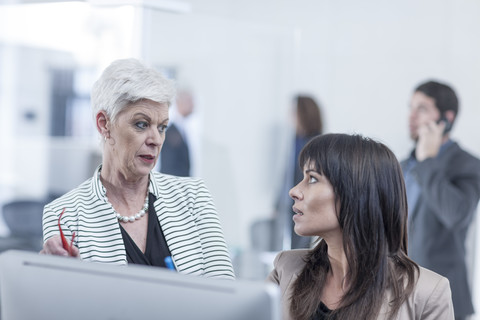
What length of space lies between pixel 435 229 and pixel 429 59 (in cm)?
182

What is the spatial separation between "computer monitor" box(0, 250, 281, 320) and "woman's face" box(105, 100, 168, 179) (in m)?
0.59

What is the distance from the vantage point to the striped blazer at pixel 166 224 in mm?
1739

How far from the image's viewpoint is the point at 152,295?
1.12m

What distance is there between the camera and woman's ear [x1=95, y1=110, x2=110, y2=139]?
6.01 ft

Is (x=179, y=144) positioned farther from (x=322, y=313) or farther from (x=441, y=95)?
(x=322, y=313)

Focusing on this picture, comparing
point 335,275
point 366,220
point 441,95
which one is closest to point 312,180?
point 366,220

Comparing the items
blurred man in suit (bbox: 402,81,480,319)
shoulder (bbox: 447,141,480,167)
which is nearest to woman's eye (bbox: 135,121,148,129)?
blurred man in suit (bbox: 402,81,480,319)

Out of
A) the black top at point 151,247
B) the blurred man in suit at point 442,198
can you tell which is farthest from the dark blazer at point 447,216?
the black top at point 151,247

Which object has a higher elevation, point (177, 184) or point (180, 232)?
point (177, 184)

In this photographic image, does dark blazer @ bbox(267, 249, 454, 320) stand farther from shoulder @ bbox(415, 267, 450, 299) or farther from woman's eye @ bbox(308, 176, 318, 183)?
woman's eye @ bbox(308, 176, 318, 183)

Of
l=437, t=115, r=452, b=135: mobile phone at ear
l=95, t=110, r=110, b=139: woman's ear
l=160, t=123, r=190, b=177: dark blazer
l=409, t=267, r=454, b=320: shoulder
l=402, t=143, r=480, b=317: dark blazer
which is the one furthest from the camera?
l=160, t=123, r=190, b=177: dark blazer

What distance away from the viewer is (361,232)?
1684 mm

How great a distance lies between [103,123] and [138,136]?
12 cm

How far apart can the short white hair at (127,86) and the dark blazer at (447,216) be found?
79.4 inches
